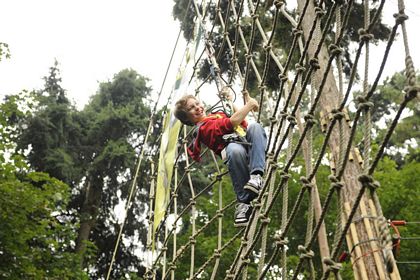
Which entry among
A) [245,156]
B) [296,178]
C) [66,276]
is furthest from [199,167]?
[245,156]

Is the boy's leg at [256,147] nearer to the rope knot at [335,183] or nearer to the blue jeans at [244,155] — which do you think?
the blue jeans at [244,155]

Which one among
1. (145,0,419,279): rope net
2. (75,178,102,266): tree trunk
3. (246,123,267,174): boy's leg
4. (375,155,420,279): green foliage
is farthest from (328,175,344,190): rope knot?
(75,178,102,266): tree trunk

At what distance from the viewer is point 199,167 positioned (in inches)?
387

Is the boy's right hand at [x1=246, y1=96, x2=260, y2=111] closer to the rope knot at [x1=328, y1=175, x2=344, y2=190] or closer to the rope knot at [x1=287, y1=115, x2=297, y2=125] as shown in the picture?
the rope knot at [x1=287, y1=115, x2=297, y2=125]

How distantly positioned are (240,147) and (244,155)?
36mm

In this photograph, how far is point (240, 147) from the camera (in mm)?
2172

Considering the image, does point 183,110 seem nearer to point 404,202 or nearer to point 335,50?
point 335,50

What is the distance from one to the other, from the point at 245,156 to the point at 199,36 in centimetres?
157

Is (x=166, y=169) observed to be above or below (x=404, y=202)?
below

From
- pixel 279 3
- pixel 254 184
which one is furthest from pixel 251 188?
pixel 279 3

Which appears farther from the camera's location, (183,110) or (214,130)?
(183,110)

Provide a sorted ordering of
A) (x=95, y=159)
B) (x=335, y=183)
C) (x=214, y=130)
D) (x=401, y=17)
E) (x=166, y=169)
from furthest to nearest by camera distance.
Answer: (x=95, y=159)
(x=166, y=169)
(x=214, y=130)
(x=335, y=183)
(x=401, y=17)

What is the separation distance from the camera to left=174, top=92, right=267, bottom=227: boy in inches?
81.3

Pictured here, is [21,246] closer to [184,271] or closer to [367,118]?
[184,271]
